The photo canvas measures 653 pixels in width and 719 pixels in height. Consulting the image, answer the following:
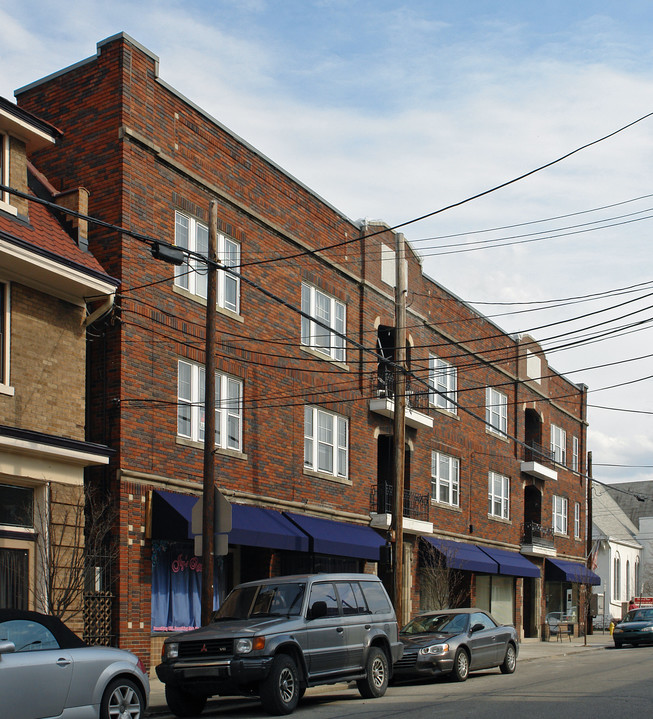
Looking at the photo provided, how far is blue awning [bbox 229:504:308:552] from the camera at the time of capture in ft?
66.4

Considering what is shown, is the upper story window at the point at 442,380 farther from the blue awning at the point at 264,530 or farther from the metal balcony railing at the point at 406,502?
the blue awning at the point at 264,530

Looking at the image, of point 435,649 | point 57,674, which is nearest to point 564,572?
point 435,649

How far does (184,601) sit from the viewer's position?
20281 mm

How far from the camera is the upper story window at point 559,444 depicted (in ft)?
141

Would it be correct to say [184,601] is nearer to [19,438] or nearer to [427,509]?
[19,438]

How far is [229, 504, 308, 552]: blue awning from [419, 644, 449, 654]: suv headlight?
13.8 ft

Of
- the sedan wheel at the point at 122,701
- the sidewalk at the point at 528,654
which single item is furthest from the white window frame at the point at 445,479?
the sedan wheel at the point at 122,701

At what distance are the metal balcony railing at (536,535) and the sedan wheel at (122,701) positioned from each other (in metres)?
28.8

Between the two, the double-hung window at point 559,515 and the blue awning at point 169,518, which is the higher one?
the blue awning at point 169,518

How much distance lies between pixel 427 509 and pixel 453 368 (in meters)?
5.58

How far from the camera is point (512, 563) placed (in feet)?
115

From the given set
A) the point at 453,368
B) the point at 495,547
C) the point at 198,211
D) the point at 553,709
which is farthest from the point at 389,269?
the point at 553,709

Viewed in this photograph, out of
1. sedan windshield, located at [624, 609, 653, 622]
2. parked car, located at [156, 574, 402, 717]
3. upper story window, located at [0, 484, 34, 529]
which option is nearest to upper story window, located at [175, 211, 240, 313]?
upper story window, located at [0, 484, 34, 529]

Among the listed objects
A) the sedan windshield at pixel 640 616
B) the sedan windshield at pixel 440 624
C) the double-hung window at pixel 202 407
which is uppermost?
the double-hung window at pixel 202 407
